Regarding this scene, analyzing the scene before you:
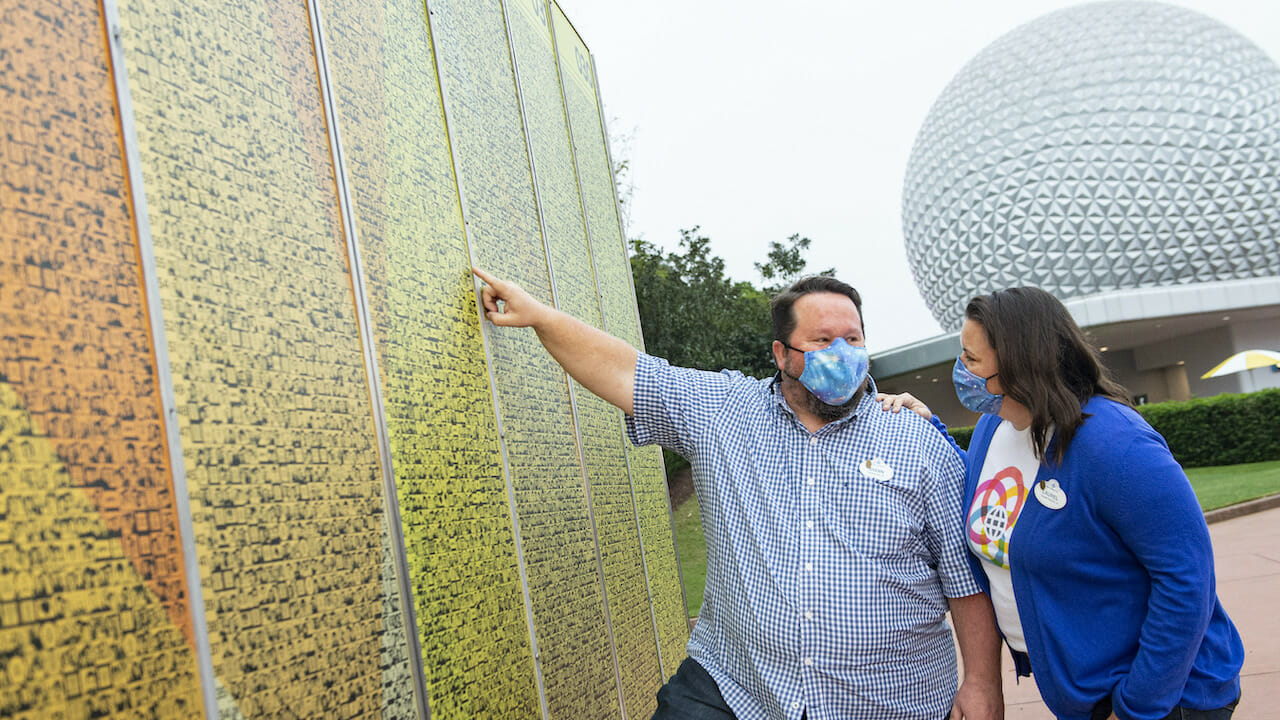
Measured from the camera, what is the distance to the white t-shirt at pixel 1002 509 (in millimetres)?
2596

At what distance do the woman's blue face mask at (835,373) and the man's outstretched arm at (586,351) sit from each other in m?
0.67

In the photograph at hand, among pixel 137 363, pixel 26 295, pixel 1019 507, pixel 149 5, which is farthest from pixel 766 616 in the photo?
pixel 149 5

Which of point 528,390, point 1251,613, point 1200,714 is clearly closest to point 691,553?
point 1251,613

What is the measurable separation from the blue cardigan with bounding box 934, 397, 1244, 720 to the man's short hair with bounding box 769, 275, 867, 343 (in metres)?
1.01

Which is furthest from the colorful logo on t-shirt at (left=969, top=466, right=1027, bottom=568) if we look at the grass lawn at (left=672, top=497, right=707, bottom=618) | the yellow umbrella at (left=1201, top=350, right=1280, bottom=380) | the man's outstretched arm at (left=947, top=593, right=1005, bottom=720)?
the yellow umbrella at (left=1201, top=350, right=1280, bottom=380)

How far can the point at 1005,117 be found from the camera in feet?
78.8

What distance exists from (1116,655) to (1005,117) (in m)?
24.8

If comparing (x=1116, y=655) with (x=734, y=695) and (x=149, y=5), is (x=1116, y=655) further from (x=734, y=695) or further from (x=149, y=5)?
(x=149, y=5)

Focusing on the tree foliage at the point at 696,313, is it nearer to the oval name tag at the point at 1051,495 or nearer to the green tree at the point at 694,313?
the green tree at the point at 694,313

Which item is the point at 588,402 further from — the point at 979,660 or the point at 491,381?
the point at 979,660

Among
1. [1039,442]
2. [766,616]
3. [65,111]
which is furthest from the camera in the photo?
[766,616]

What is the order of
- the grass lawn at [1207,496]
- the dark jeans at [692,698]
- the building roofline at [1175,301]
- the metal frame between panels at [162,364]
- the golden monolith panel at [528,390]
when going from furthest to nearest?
1. the building roofline at [1175,301]
2. the grass lawn at [1207,496]
3. the golden monolith panel at [528,390]
4. the dark jeans at [692,698]
5. the metal frame between panels at [162,364]

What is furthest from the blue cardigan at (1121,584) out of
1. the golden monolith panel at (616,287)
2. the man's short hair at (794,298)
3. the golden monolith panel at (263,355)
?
the golden monolith panel at (616,287)

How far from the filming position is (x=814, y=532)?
112 inches
